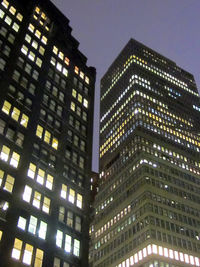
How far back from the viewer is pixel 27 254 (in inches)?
1693

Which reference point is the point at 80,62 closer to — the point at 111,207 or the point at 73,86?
the point at 73,86

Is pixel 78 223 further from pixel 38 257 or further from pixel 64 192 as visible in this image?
pixel 38 257

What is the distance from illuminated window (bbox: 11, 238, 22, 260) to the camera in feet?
136

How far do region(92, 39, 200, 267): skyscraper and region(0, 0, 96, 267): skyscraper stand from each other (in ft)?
191

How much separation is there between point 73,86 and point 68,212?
96.3ft

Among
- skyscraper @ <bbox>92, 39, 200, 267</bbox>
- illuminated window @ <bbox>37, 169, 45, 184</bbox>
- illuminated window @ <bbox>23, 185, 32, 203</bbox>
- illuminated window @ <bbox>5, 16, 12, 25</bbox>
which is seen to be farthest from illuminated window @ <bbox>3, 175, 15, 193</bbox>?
skyscraper @ <bbox>92, 39, 200, 267</bbox>

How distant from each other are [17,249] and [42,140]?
19355 millimetres

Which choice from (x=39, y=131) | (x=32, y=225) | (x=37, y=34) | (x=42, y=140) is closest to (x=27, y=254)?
(x=32, y=225)

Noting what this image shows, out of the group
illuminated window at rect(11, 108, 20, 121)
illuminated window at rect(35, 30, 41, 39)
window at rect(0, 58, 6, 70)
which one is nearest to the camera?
illuminated window at rect(11, 108, 20, 121)

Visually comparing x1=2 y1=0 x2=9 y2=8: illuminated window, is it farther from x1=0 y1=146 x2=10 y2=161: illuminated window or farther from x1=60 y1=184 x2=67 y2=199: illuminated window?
x1=60 y1=184 x2=67 y2=199: illuminated window

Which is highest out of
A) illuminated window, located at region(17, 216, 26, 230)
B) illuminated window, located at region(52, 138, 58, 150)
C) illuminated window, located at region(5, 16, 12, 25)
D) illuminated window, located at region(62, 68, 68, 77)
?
illuminated window, located at region(5, 16, 12, 25)

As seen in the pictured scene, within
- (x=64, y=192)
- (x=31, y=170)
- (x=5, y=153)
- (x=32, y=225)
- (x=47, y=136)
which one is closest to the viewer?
(x=32, y=225)

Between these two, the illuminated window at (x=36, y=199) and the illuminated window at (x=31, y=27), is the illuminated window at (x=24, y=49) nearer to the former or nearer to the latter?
the illuminated window at (x=31, y=27)

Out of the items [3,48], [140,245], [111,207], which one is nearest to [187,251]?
[140,245]
